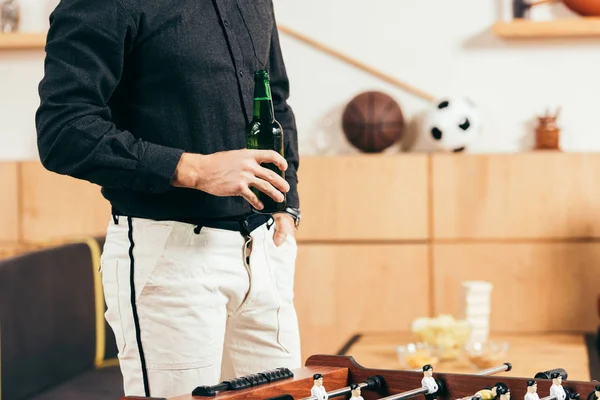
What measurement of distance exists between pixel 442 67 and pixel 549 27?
49cm

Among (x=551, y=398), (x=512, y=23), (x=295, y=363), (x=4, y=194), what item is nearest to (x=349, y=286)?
(x=512, y=23)

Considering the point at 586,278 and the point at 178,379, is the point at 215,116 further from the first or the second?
the point at 586,278

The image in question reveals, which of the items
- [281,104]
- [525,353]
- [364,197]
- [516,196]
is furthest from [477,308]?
[281,104]

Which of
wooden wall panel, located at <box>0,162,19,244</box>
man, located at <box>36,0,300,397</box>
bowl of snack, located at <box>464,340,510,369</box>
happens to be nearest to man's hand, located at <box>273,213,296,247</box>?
man, located at <box>36,0,300,397</box>

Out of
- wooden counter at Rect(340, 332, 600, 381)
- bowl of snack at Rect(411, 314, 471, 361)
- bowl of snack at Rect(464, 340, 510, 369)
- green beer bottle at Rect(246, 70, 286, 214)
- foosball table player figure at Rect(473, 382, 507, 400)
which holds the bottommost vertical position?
wooden counter at Rect(340, 332, 600, 381)

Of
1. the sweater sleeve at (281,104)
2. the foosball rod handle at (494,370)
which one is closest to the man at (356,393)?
the foosball rod handle at (494,370)

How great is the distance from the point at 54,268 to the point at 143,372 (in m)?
1.42

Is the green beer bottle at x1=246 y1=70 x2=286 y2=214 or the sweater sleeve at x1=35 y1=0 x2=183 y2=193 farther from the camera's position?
the green beer bottle at x1=246 y1=70 x2=286 y2=214

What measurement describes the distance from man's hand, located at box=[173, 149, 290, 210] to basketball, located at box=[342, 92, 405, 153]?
2.36 m

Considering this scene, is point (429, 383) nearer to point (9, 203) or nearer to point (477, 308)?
point (477, 308)

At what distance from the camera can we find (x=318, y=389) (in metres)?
1.46

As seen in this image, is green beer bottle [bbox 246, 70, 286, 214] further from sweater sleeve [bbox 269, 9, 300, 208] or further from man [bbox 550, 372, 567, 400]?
man [bbox 550, 372, 567, 400]

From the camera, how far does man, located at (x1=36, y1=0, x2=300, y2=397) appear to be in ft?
5.38

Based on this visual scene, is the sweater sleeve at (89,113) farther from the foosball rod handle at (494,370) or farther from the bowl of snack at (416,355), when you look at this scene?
the bowl of snack at (416,355)
